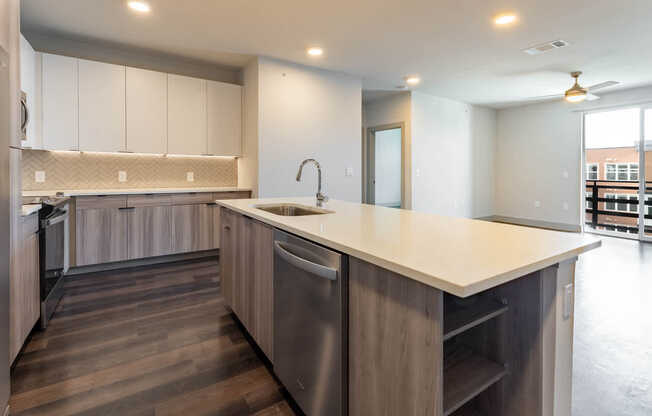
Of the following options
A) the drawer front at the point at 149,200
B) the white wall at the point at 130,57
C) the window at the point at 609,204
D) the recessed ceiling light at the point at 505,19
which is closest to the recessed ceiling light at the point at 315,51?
the white wall at the point at 130,57

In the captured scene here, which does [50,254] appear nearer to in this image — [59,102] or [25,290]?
[25,290]

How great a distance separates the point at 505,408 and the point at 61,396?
198 centimetres

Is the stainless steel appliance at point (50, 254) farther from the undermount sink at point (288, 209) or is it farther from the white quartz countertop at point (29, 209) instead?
the undermount sink at point (288, 209)

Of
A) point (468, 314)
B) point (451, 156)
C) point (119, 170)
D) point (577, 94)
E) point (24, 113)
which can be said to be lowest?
point (468, 314)

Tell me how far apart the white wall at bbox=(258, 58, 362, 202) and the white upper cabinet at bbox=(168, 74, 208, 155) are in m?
0.81

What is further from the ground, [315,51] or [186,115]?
[315,51]

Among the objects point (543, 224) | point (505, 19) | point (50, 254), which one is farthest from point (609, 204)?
point (50, 254)

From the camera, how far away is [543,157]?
6.86 m

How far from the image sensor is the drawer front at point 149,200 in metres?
3.67

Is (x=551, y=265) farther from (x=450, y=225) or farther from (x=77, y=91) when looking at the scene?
(x=77, y=91)

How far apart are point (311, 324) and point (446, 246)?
62cm

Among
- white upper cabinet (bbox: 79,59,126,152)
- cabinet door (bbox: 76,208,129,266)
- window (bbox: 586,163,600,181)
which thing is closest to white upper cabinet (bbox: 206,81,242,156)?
white upper cabinet (bbox: 79,59,126,152)

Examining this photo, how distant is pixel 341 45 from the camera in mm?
3814

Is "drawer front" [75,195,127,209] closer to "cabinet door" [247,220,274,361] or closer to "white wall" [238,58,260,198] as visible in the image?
"white wall" [238,58,260,198]
